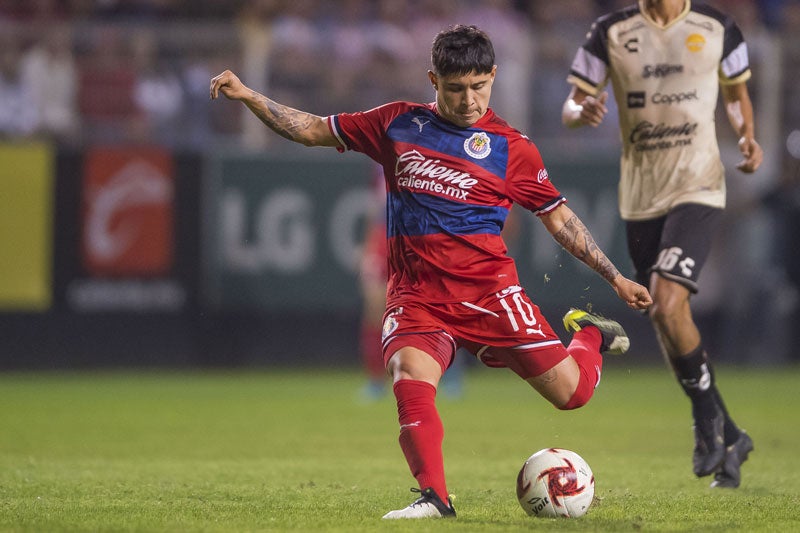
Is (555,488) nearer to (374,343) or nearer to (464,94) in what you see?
(464,94)

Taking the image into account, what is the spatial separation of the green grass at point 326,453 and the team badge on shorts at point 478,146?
5.43 ft

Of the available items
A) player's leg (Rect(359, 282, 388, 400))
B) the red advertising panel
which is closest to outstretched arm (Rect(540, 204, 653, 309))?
player's leg (Rect(359, 282, 388, 400))

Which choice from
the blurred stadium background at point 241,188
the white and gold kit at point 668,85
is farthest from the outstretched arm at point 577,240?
the blurred stadium background at point 241,188

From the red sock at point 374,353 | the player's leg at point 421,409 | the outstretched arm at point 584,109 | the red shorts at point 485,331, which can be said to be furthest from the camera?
the red sock at point 374,353

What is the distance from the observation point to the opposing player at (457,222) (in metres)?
5.99

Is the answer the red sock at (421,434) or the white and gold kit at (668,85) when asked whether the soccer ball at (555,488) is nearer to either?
the red sock at (421,434)

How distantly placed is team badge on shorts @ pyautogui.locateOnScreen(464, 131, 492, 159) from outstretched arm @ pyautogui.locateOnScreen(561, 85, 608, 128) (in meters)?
1.01

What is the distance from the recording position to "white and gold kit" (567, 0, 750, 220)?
745 centimetres

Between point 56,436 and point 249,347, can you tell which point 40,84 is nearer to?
point 249,347

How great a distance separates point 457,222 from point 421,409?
36.8 inches

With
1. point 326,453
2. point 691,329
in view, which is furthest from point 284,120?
point 326,453

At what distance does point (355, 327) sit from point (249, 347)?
1281mm

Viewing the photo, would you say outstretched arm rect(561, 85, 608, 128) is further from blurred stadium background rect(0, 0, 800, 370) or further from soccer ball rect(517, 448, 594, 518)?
blurred stadium background rect(0, 0, 800, 370)

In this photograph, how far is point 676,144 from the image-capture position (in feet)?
24.5
